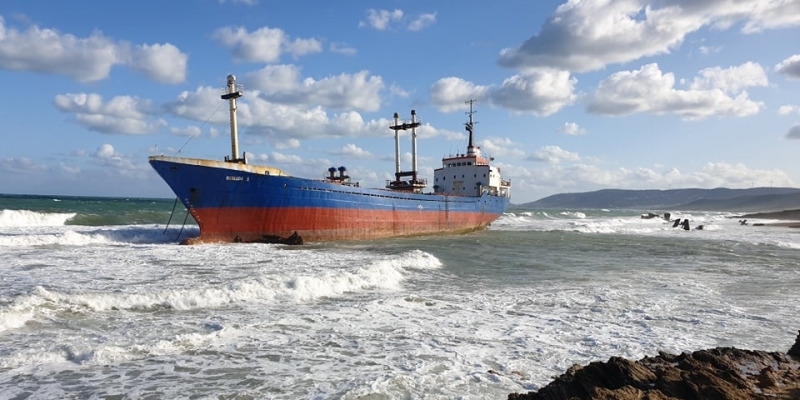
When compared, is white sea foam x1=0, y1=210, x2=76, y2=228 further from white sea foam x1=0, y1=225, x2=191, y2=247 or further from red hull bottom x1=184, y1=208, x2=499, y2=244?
red hull bottom x1=184, y1=208, x2=499, y2=244

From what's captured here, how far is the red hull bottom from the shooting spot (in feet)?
62.0

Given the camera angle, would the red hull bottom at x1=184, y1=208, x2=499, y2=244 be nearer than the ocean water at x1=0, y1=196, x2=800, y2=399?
No

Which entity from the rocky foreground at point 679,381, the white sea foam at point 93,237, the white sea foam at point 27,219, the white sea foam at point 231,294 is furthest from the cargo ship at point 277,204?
the white sea foam at point 27,219

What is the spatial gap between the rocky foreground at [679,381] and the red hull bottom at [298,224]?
17220 millimetres

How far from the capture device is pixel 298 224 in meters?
20.4

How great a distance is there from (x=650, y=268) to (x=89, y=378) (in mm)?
14916

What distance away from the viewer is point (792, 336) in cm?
667

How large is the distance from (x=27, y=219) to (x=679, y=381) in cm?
3957

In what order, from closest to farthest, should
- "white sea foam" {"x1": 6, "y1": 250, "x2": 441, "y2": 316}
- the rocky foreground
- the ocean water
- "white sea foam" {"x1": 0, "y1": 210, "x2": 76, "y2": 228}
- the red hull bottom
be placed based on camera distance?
the rocky foreground
the ocean water
"white sea foam" {"x1": 6, "y1": 250, "x2": 441, "y2": 316}
the red hull bottom
"white sea foam" {"x1": 0, "y1": 210, "x2": 76, "y2": 228}

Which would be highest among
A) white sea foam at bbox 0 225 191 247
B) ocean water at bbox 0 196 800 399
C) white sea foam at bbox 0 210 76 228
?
white sea foam at bbox 0 210 76 228

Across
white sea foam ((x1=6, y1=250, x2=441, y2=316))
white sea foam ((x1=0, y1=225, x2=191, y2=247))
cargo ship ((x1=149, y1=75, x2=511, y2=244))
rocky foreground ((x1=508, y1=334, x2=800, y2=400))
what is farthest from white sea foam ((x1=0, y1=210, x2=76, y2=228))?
rocky foreground ((x1=508, y1=334, x2=800, y2=400))

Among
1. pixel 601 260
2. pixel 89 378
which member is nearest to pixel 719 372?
pixel 89 378

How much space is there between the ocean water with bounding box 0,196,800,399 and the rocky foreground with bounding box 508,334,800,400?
1.28 m

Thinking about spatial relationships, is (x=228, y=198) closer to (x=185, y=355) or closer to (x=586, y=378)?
(x=185, y=355)
